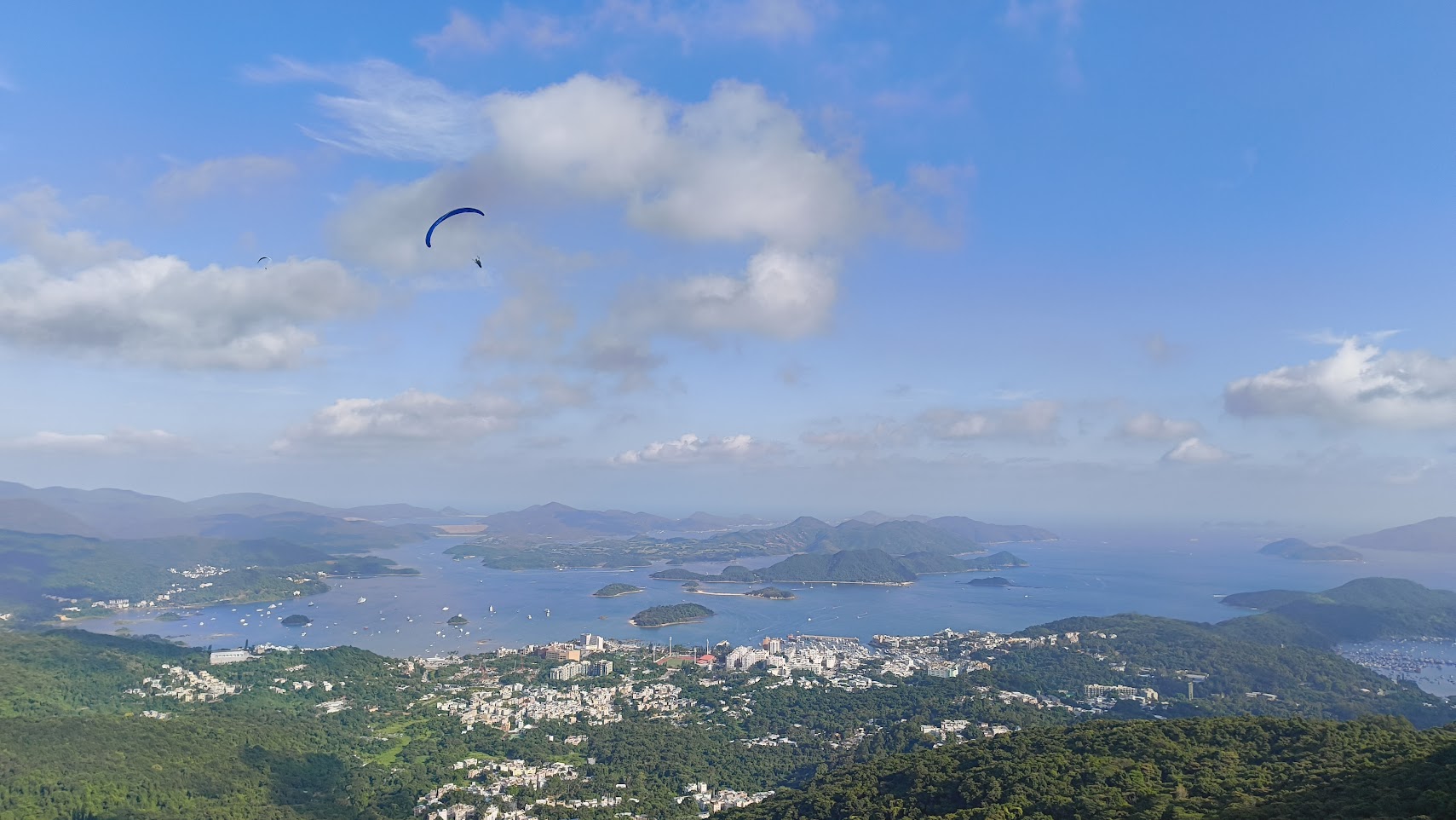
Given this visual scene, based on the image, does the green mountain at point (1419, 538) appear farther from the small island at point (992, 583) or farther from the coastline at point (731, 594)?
the coastline at point (731, 594)

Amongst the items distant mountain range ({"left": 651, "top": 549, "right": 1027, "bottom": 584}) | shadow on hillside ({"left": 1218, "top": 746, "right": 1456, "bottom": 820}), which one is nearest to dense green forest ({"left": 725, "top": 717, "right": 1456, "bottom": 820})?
shadow on hillside ({"left": 1218, "top": 746, "right": 1456, "bottom": 820})

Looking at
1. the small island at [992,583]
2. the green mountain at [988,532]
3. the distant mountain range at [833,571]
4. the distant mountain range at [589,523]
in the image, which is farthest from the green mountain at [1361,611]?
the distant mountain range at [589,523]

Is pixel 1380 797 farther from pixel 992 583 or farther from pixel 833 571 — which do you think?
pixel 833 571

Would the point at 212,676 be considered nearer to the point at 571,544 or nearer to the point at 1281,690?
the point at 1281,690

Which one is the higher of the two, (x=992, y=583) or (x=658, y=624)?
(x=992, y=583)

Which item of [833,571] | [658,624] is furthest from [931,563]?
[658,624]
